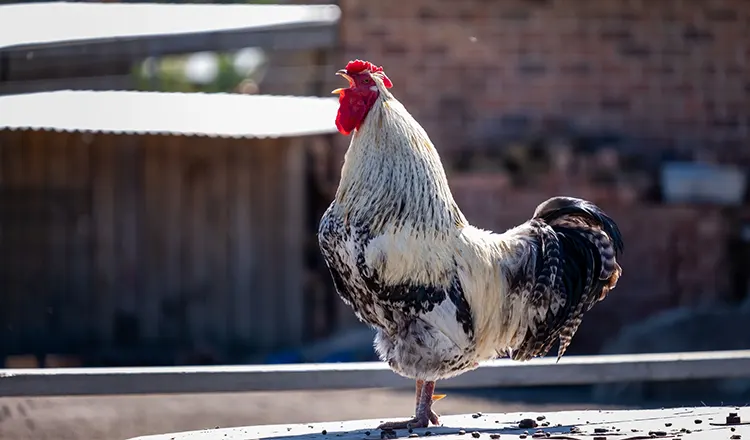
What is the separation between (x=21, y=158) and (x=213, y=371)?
21.3 feet

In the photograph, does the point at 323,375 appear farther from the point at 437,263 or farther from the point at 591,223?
the point at 591,223

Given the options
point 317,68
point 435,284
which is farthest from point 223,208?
point 435,284

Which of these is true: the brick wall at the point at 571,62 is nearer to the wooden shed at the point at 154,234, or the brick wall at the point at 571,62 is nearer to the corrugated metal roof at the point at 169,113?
the corrugated metal roof at the point at 169,113

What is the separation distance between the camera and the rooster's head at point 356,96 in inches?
243

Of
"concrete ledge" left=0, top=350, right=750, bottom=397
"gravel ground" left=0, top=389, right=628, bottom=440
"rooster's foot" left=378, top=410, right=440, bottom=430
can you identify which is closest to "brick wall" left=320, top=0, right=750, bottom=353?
"gravel ground" left=0, top=389, right=628, bottom=440

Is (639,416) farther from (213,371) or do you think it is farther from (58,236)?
(58,236)

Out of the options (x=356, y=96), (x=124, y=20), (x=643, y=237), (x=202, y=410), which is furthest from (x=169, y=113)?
(x=356, y=96)

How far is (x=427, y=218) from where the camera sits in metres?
6.11

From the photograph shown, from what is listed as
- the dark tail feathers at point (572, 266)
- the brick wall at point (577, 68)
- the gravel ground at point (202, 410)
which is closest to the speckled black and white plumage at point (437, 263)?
the dark tail feathers at point (572, 266)

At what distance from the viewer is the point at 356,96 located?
20.3ft

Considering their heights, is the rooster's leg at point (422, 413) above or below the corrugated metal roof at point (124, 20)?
below

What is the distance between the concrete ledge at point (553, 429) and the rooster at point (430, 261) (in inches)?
9.3

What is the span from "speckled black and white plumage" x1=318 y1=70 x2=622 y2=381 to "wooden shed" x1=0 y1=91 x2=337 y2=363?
19.1ft

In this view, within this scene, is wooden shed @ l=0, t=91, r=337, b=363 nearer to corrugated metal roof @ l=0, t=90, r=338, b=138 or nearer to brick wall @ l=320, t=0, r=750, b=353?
corrugated metal roof @ l=0, t=90, r=338, b=138
